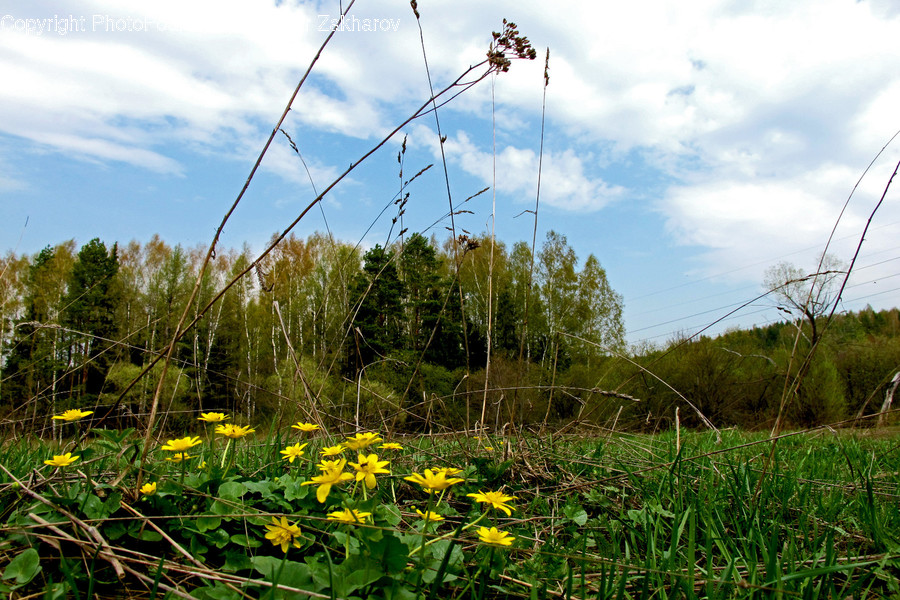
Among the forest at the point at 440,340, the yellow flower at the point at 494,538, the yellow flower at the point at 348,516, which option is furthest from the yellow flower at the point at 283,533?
the forest at the point at 440,340

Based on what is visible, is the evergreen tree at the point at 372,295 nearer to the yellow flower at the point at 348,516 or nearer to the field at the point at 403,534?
the field at the point at 403,534

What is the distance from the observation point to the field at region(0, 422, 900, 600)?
30.8 inches

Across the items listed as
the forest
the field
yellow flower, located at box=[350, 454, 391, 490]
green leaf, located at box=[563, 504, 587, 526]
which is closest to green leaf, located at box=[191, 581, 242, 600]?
the field

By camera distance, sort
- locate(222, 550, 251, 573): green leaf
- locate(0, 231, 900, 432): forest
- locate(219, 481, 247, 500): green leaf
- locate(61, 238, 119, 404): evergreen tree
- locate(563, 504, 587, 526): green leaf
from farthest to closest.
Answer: locate(61, 238, 119, 404): evergreen tree → locate(0, 231, 900, 432): forest → locate(563, 504, 587, 526): green leaf → locate(219, 481, 247, 500): green leaf → locate(222, 550, 251, 573): green leaf

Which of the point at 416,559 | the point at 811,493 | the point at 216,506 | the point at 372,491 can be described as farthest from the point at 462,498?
the point at 811,493

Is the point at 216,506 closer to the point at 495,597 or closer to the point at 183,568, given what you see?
the point at 183,568

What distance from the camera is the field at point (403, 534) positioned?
0.78 metres

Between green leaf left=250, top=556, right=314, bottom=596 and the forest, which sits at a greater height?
the forest

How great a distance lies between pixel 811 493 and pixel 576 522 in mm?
937

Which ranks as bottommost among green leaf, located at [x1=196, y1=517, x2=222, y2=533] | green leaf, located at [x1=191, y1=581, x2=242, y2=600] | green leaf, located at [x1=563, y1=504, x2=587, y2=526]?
green leaf, located at [x1=563, y1=504, x2=587, y2=526]

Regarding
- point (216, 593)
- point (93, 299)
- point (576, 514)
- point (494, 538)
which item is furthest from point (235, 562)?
point (93, 299)

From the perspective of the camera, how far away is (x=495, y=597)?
896 millimetres

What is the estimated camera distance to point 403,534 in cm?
93

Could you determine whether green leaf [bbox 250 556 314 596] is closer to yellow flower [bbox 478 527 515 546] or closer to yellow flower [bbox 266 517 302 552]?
yellow flower [bbox 266 517 302 552]
